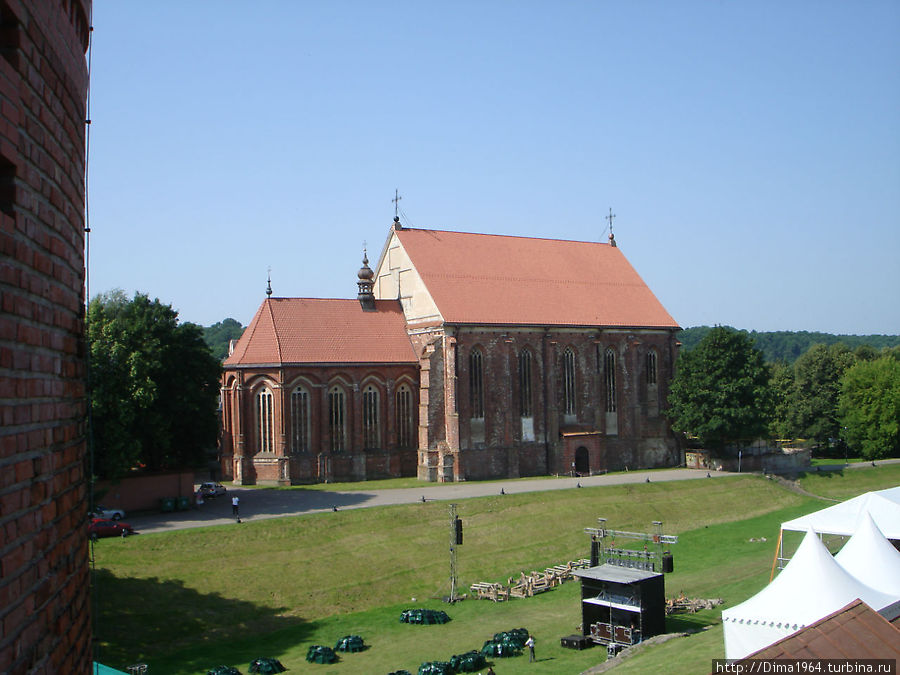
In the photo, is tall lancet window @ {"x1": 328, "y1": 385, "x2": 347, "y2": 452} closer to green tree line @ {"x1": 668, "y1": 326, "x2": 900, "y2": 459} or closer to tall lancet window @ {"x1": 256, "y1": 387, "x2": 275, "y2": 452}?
tall lancet window @ {"x1": 256, "y1": 387, "x2": 275, "y2": 452}

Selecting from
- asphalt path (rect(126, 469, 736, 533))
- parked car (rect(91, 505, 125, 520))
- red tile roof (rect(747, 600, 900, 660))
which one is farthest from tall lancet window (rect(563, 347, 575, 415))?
red tile roof (rect(747, 600, 900, 660))

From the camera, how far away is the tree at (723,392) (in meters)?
58.5

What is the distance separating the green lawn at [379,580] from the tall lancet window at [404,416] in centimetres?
1038

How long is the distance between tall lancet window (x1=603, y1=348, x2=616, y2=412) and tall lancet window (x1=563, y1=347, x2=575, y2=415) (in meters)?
2.96

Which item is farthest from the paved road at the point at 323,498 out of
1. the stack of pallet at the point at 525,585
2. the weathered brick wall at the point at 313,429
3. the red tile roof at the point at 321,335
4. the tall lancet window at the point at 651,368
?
the stack of pallet at the point at 525,585

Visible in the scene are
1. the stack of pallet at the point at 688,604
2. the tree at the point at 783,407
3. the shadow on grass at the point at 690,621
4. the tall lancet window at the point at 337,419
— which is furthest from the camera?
the tree at the point at 783,407

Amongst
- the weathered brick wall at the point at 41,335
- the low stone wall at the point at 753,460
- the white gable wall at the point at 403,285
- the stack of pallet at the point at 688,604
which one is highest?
the white gable wall at the point at 403,285

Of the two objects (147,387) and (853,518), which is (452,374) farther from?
(853,518)

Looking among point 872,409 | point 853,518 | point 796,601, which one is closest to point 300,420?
point 853,518

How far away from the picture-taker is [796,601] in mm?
21438

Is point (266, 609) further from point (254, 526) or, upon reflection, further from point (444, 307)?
point (444, 307)

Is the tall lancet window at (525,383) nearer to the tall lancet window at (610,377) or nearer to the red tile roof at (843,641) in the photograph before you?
the tall lancet window at (610,377)

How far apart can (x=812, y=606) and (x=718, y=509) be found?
1197 inches

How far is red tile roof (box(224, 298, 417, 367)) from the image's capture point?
170 feet
